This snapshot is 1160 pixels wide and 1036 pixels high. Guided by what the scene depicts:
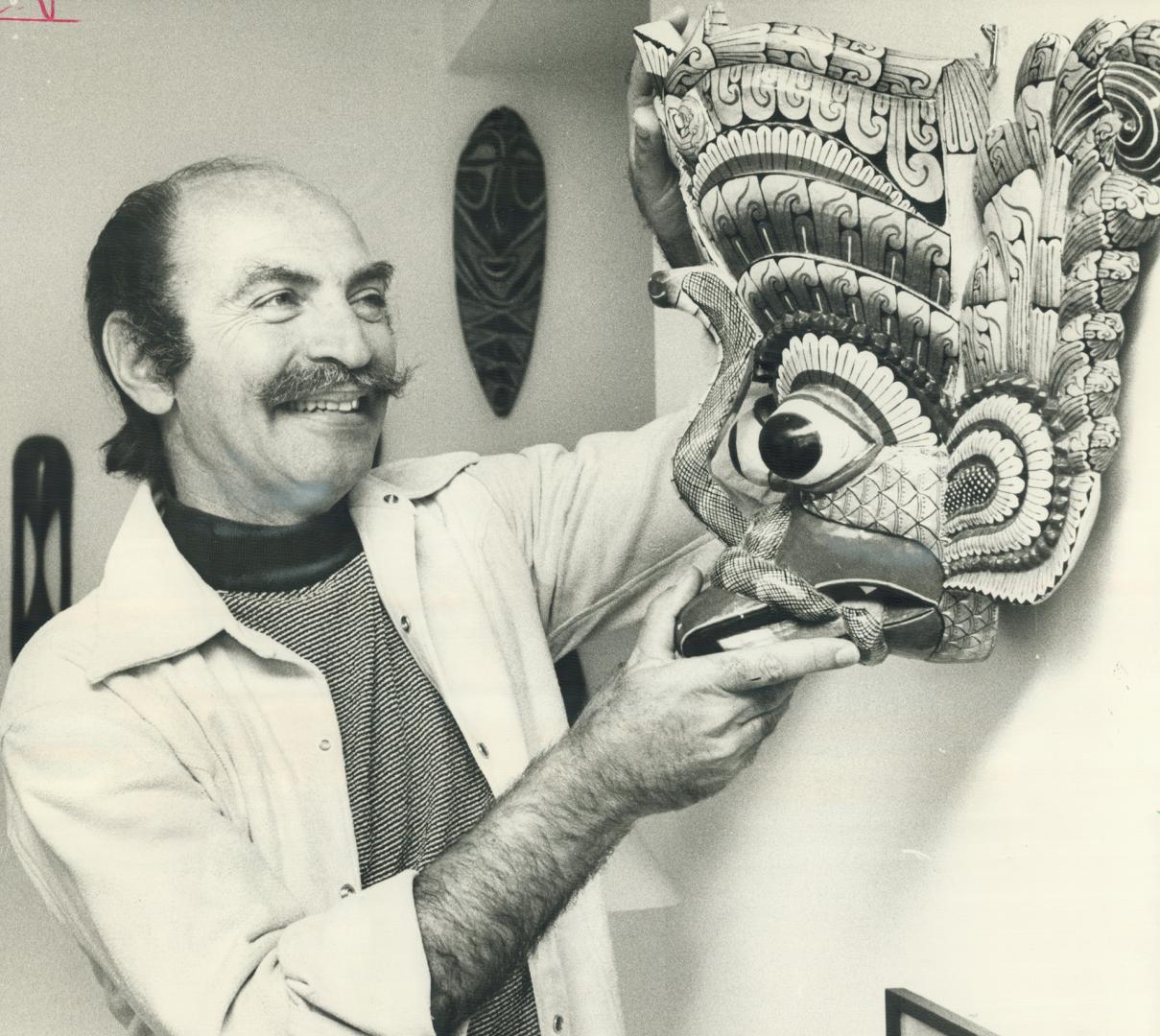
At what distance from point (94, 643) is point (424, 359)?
1.53 feet

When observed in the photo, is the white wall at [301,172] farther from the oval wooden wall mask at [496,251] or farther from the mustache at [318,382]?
the mustache at [318,382]

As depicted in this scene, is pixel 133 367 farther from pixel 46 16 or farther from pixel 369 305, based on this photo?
pixel 46 16

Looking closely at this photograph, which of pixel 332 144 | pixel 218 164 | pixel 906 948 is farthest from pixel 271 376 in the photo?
pixel 906 948

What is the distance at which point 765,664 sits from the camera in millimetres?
660

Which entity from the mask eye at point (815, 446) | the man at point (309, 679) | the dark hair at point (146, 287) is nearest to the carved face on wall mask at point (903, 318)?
the mask eye at point (815, 446)

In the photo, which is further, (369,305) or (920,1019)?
(369,305)

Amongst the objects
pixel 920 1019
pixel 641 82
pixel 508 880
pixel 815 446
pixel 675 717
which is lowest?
pixel 920 1019

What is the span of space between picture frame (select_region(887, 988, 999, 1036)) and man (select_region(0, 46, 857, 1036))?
0.70 ft

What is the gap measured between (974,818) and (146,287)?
0.75 meters

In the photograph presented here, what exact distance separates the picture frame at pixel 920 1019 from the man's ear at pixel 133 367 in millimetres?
719

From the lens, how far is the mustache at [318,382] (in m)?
0.95

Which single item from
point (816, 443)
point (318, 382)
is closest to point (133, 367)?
point (318, 382)

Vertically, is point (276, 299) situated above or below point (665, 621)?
above

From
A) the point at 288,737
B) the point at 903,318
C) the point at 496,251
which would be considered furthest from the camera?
the point at 496,251
